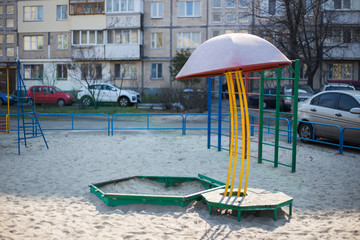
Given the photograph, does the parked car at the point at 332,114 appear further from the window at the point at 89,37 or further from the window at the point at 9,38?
the window at the point at 9,38

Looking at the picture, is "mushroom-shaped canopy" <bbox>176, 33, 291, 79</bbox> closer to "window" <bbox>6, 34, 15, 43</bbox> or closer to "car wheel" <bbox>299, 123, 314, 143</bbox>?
"car wheel" <bbox>299, 123, 314, 143</bbox>

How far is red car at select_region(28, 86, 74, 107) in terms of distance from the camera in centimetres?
2808

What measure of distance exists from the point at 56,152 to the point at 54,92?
1802 cm

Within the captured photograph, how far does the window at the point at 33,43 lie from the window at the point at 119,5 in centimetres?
807

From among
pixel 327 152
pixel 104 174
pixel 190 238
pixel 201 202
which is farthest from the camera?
pixel 327 152

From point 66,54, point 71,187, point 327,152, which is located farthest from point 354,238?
point 66,54

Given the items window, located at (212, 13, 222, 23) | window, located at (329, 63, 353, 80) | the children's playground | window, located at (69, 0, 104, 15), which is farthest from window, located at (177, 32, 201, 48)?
the children's playground

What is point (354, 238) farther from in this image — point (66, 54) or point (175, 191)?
point (66, 54)

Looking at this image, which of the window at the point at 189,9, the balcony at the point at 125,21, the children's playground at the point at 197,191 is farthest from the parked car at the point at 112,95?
the children's playground at the point at 197,191

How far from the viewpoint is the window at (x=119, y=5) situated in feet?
122

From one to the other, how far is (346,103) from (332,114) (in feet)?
1.64

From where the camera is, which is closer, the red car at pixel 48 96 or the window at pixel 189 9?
the red car at pixel 48 96

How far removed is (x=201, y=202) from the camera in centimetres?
636

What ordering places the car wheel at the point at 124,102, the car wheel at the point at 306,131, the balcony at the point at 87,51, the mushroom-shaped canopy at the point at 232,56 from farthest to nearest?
1. the balcony at the point at 87,51
2. the car wheel at the point at 124,102
3. the car wheel at the point at 306,131
4. the mushroom-shaped canopy at the point at 232,56
